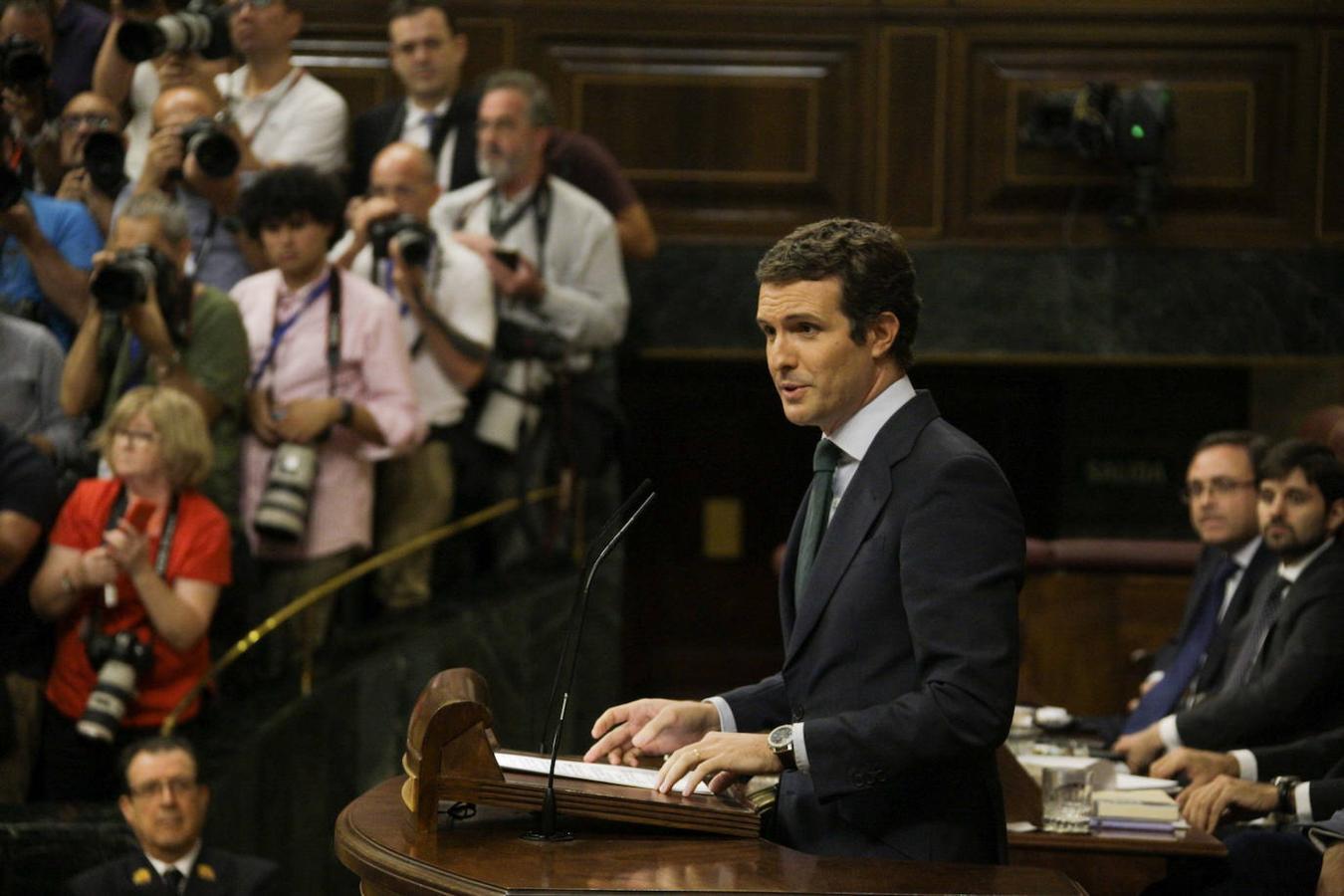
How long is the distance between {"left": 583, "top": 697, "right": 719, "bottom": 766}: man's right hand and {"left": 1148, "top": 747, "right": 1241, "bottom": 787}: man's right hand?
69.2 inches

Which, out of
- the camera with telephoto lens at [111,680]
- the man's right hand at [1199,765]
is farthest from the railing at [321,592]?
the man's right hand at [1199,765]

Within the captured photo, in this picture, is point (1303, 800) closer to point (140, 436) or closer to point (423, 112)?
point (140, 436)

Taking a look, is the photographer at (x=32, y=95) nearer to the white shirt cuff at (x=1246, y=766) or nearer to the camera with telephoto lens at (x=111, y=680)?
the camera with telephoto lens at (x=111, y=680)

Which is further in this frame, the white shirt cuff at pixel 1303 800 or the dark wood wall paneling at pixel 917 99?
the dark wood wall paneling at pixel 917 99

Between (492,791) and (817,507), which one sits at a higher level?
(817,507)

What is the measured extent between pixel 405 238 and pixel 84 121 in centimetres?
97

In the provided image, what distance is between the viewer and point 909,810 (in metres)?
2.19

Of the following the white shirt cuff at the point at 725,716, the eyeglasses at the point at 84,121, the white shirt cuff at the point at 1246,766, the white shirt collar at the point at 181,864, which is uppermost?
the eyeglasses at the point at 84,121

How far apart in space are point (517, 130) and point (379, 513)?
1.22 metres

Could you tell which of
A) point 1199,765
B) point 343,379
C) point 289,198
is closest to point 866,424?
point 1199,765

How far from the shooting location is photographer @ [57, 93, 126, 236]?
5.06 m

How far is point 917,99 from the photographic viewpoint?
7375 millimetres

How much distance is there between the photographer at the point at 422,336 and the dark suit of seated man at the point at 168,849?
1129 mm

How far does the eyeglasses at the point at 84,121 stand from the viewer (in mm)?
5184
